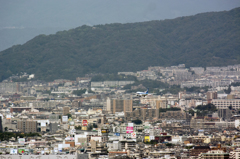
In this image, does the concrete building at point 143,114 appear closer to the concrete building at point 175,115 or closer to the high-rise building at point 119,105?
the concrete building at point 175,115

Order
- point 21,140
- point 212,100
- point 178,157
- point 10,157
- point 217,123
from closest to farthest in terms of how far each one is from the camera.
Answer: point 10,157, point 178,157, point 21,140, point 217,123, point 212,100

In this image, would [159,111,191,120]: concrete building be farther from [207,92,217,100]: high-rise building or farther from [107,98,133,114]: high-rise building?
[207,92,217,100]: high-rise building

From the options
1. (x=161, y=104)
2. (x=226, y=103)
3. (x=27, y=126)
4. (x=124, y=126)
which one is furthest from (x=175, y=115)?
(x=27, y=126)

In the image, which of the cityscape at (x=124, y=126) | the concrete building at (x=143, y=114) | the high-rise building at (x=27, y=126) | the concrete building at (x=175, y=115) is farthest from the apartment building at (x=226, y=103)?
the high-rise building at (x=27, y=126)

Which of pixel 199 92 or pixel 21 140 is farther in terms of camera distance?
pixel 199 92

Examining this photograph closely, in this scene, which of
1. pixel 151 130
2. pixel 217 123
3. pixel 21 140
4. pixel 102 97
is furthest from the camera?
pixel 102 97

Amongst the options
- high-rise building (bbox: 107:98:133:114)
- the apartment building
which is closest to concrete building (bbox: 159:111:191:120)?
high-rise building (bbox: 107:98:133:114)

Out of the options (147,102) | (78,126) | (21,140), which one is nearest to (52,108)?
(147,102)

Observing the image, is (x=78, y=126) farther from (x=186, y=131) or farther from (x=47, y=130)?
(x=186, y=131)

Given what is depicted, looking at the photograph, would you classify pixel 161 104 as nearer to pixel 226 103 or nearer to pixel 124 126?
pixel 226 103
